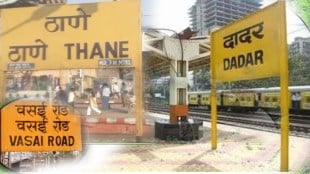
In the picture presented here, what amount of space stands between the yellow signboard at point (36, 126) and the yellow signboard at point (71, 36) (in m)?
0.18

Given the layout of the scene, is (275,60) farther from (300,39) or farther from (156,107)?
(156,107)

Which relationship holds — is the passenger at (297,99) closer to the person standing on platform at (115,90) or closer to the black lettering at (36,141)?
the person standing on platform at (115,90)

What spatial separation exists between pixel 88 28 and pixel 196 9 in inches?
18.6

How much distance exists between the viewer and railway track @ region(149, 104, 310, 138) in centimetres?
211

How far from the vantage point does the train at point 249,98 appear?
2.13 m

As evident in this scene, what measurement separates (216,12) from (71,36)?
2.08 ft

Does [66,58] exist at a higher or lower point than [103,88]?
higher

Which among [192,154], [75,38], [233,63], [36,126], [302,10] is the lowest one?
[192,154]

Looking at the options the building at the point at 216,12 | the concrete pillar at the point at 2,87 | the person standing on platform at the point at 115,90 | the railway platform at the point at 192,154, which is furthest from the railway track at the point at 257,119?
the concrete pillar at the point at 2,87

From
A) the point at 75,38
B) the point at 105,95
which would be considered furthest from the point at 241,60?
the point at 75,38

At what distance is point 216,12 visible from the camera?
2.13 m

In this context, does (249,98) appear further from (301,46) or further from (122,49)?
(122,49)

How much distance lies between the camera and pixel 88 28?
2072mm

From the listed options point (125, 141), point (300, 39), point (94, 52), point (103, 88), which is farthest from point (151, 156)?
point (300, 39)
